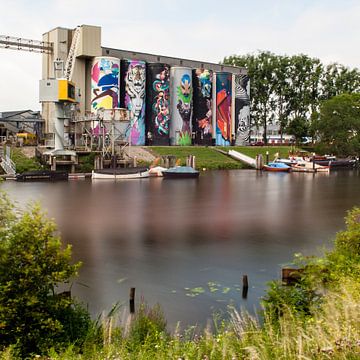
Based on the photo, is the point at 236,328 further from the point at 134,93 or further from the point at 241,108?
the point at 241,108

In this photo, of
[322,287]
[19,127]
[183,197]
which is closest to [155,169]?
[183,197]

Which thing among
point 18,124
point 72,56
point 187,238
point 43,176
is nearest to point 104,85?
point 72,56

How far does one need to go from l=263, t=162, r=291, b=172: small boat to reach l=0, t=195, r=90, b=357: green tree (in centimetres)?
7062

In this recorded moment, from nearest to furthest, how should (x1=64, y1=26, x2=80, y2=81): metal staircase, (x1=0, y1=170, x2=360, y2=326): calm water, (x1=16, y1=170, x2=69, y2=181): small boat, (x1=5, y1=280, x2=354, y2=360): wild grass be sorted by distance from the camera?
(x1=5, y1=280, x2=354, y2=360): wild grass, (x1=0, y1=170, x2=360, y2=326): calm water, (x1=16, y1=170, x2=69, y2=181): small boat, (x1=64, y1=26, x2=80, y2=81): metal staircase

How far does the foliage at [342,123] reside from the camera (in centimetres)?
9356

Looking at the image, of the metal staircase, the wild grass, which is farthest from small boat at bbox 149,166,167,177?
the wild grass

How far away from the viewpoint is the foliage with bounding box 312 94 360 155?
307ft

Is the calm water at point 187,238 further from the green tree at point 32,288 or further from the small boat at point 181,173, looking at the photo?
the small boat at point 181,173

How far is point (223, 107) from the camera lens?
9188 cm

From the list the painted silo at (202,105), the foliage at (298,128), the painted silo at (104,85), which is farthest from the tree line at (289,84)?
the painted silo at (104,85)

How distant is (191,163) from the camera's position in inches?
2876

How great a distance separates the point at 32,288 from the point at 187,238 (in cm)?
1444

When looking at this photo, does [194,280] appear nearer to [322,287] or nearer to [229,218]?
[322,287]

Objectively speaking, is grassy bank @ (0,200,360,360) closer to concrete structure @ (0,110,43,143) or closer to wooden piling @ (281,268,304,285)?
wooden piling @ (281,268,304,285)
